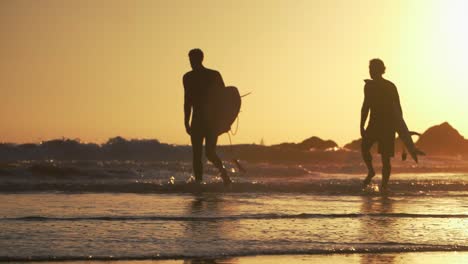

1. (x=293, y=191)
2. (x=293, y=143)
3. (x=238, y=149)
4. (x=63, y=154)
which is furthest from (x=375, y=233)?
(x=293, y=143)

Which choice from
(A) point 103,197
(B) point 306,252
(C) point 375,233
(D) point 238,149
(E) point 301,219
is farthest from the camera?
(D) point 238,149

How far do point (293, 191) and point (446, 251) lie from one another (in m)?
7.80

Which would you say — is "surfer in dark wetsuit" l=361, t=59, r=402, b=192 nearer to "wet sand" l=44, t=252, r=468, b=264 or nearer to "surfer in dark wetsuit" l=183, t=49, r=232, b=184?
"surfer in dark wetsuit" l=183, t=49, r=232, b=184

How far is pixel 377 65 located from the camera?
613 inches

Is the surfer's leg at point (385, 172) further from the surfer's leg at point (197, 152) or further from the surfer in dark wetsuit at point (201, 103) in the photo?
the surfer's leg at point (197, 152)

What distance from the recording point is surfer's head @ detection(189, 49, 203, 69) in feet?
49.0

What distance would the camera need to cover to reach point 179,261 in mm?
6504

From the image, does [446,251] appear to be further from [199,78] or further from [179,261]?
[199,78]

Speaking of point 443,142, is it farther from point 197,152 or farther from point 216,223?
point 216,223

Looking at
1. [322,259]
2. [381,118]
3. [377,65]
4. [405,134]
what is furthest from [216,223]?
[405,134]

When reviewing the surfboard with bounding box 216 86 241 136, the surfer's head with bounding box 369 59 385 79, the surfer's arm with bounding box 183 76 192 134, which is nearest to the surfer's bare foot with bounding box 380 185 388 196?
the surfer's head with bounding box 369 59 385 79

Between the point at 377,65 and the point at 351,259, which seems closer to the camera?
the point at 351,259

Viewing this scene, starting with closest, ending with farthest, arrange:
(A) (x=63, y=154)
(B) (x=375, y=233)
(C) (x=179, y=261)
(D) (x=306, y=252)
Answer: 1. (C) (x=179, y=261)
2. (D) (x=306, y=252)
3. (B) (x=375, y=233)
4. (A) (x=63, y=154)

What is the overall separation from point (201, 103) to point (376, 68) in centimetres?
311
